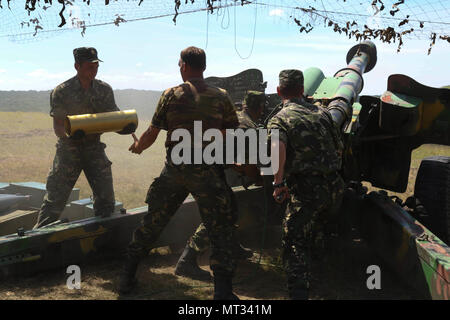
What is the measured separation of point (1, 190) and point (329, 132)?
4525mm

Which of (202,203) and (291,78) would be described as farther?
(291,78)

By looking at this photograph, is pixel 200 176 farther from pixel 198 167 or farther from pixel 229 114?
pixel 229 114

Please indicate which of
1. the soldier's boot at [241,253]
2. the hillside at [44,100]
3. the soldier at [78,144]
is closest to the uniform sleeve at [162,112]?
the soldier at [78,144]

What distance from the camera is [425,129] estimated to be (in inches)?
201

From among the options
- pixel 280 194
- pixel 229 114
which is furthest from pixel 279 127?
pixel 280 194

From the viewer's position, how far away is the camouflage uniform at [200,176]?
3756mm

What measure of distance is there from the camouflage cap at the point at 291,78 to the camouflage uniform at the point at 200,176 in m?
0.50

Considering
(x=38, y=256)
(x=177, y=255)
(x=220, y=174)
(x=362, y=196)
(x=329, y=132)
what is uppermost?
(x=329, y=132)

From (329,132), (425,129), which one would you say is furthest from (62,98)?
(425,129)

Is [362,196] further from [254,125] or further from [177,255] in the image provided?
[177,255]

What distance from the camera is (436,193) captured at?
5.08 metres

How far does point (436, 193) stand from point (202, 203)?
8.34ft

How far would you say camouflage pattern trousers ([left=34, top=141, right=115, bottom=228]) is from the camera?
483cm

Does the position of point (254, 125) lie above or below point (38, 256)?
above
